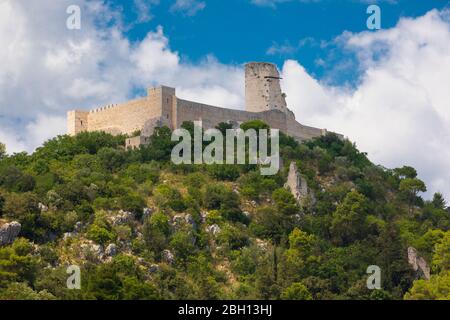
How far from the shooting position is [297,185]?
231 ft

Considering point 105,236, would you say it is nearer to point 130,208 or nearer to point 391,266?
point 130,208

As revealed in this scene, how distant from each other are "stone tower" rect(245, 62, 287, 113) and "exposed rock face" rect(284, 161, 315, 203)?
10.9 metres

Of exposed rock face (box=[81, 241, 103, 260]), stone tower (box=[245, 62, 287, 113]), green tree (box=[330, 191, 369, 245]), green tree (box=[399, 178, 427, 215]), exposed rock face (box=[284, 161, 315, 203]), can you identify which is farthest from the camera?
stone tower (box=[245, 62, 287, 113])

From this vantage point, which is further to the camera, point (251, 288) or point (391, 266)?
point (391, 266)

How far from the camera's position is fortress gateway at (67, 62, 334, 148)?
7388cm

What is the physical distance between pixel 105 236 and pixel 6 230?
4.64 metres

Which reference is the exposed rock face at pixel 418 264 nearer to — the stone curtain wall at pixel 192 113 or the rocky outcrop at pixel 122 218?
the rocky outcrop at pixel 122 218

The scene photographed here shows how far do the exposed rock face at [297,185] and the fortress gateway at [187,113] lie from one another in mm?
6617

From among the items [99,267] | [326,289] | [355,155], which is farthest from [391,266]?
[355,155]

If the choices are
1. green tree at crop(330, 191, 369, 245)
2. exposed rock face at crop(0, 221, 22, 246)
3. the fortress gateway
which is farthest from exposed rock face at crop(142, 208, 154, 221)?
green tree at crop(330, 191, 369, 245)

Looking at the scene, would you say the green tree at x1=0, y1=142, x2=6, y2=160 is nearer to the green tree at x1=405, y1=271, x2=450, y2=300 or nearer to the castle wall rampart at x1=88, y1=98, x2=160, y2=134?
the castle wall rampart at x1=88, y1=98, x2=160, y2=134

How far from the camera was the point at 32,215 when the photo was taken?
6025 centimetres

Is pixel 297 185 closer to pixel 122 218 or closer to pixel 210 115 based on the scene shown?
pixel 210 115

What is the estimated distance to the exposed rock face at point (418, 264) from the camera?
6288cm
